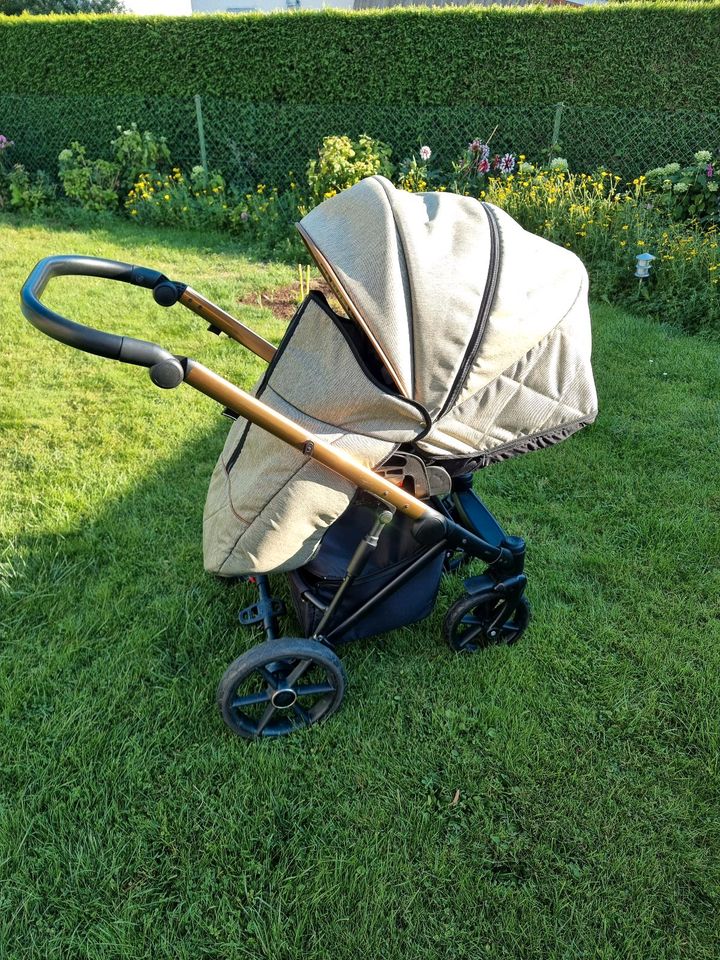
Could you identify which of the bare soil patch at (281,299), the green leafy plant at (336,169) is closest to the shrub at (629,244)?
the green leafy plant at (336,169)

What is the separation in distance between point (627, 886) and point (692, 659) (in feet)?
3.14

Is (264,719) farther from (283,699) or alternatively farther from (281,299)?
(281,299)

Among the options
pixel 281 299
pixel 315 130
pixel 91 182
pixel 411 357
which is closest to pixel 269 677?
pixel 411 357

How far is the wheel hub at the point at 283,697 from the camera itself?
2045 millimetres

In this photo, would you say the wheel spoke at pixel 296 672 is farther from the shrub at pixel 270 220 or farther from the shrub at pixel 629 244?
the shrub at pixel 270 220

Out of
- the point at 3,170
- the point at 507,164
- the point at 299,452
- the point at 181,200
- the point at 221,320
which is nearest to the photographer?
the point at 299,452

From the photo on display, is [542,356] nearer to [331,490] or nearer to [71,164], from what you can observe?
[331,490]

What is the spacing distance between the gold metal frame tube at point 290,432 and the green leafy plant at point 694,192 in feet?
17.9

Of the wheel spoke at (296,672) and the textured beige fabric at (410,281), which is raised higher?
the textured beige fabric at (410,281)

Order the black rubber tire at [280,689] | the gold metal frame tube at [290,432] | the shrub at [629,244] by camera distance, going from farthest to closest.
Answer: the shrub at [629,244]
the black rubber tire at [280,689]
the gold metal frame tube at [290,432]

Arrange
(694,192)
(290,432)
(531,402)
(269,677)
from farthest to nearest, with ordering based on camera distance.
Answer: (694,192), (269,677), (531,402), (290,432)

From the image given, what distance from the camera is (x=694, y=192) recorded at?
6039 millimetres

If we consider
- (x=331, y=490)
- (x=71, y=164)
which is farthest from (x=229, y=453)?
(x=71, y=164)

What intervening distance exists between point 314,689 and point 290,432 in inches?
35.7
